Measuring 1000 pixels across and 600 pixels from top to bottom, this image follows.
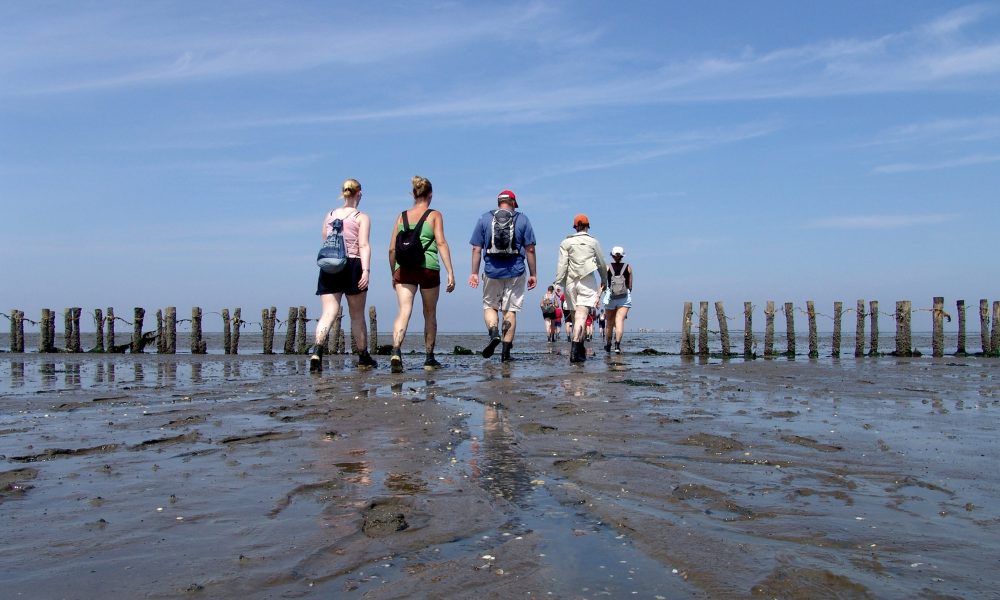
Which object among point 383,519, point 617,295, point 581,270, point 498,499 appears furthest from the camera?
point 617,295

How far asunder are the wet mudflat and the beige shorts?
17.4 ft

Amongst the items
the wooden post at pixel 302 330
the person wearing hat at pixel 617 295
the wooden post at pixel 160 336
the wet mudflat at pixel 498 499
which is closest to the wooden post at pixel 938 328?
the person wearing hat at pixel 617 295

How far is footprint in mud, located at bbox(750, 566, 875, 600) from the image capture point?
187 cm

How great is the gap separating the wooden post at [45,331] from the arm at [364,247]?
14449 millimetres

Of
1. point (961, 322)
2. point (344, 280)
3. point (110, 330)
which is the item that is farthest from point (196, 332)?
point (961, 322)

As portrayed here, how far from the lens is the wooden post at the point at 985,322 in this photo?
1858cm

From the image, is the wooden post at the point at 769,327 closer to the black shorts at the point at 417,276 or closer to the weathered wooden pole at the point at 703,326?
the weathered wooden pole at the point at 703,326

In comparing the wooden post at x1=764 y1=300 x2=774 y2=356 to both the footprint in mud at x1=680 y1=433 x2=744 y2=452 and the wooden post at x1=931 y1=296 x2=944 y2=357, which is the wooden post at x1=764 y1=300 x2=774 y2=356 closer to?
the wooden post at x1=931 y1=296 x2=944 y2=357

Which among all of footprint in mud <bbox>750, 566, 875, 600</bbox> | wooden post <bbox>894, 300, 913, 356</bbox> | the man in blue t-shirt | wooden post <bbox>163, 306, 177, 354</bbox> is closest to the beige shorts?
the man in blue t-shirt

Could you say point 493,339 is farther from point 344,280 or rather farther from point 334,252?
point 334,252

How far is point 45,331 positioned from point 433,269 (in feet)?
50.9

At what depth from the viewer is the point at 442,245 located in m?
9.02

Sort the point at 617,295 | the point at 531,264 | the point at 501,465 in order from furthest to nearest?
the point at 617,295
the point at 531,264
the point at 501,465

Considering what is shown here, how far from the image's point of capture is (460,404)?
18.4 feet
